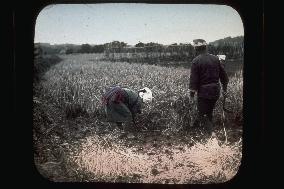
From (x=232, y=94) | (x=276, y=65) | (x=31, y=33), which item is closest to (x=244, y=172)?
(x=232, y=94)

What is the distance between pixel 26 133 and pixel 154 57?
46.8 inches

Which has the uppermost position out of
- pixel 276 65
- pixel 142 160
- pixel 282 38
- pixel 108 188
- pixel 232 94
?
pixel 282 38

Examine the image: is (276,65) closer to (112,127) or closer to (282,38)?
(282,38)

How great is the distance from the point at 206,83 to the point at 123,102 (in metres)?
0.65

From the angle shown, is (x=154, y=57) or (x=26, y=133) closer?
(x=154, y=57)

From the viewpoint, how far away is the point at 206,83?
9.66ft

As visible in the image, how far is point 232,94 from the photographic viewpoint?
2920 millimetres

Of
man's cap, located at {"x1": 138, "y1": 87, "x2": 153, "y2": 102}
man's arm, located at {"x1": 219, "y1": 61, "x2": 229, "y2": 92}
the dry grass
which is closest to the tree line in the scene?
man's arm, located at {"x1": 219, "y1": 61, "x2": 229, "y2": 92}

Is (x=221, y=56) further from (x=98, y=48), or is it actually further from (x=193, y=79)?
(x=98, y=48)

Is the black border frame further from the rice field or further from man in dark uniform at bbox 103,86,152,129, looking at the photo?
man in dark uniform at bbox 103,86,152,129

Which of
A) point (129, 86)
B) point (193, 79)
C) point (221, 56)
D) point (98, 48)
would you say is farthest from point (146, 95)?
point (221, 56)

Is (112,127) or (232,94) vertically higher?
(232,94)

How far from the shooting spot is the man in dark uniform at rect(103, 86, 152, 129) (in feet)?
9.51

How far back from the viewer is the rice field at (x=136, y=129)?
2904 mm
